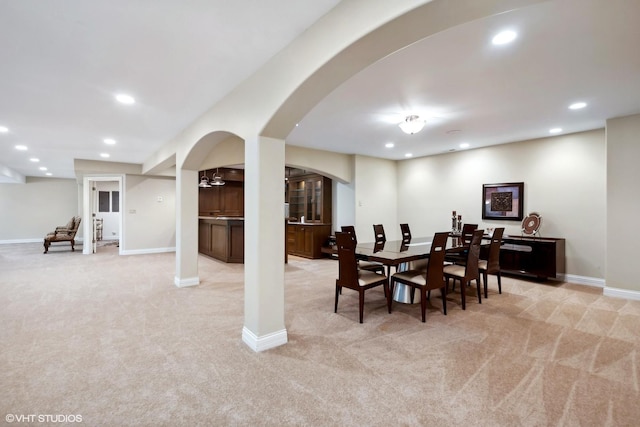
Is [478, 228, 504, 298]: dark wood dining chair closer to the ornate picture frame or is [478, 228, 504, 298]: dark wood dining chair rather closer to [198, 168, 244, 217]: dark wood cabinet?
the ornate picture frame

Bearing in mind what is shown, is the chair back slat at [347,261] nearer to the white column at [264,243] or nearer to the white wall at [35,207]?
the white column at [264,243]

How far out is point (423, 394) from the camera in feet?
6.53

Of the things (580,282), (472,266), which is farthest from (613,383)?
(580,282)

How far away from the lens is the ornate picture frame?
5.59 metres

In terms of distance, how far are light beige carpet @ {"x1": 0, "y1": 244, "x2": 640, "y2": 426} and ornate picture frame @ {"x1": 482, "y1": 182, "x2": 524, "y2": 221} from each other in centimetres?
183

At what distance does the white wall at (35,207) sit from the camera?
1045cm

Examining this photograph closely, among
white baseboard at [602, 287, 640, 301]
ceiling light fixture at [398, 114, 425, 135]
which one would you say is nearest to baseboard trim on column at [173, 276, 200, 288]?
ceiling light fixture at [398, 114, 425, 135]

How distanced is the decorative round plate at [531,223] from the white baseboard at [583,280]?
0.86m

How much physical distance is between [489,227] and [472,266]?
2.66 m

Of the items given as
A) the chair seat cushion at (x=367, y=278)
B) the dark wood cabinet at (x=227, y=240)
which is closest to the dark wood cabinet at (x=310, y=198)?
the dark wood cabinet at (x=227, y=240)

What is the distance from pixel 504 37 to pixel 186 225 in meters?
4.37

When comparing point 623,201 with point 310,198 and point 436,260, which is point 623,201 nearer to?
point 436,260

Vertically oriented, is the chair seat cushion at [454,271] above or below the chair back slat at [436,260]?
below

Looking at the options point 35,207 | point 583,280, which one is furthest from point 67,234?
point 583,280
